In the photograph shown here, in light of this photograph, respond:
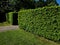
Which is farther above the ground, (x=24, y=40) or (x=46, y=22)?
(x=46, y=22)

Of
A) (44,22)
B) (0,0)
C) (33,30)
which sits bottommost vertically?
(33,30)

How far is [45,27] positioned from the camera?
34.1 feet

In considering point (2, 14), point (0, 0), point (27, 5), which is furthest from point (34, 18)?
point (27, 5)

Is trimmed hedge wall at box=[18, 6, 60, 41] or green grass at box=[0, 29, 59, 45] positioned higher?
trimmed hedge wall at box=[18, 6, 60, 41]

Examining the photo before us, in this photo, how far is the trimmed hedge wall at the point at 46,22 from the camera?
30.6ft

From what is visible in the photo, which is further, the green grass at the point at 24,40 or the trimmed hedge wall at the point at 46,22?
the green grass at the point at 24,40

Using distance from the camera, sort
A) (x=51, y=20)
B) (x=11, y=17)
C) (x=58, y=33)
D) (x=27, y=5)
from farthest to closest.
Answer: (x=27, y=5)
(x=11, y=17)
(x=51, y=20)
(x=58, y=33)

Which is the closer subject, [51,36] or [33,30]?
[51,36]

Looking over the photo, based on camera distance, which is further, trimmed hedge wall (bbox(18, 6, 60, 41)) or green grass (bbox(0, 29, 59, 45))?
green grass (bbox(0, 29, 59, 45))

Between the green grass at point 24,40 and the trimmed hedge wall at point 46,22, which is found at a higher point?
the trimmed hedge wall at point 46,22

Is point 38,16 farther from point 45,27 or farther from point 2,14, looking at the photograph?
point 2,14

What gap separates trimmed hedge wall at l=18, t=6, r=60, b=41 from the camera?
931 cm

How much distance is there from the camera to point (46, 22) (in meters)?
10.3

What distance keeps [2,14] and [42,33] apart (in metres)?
25.3
